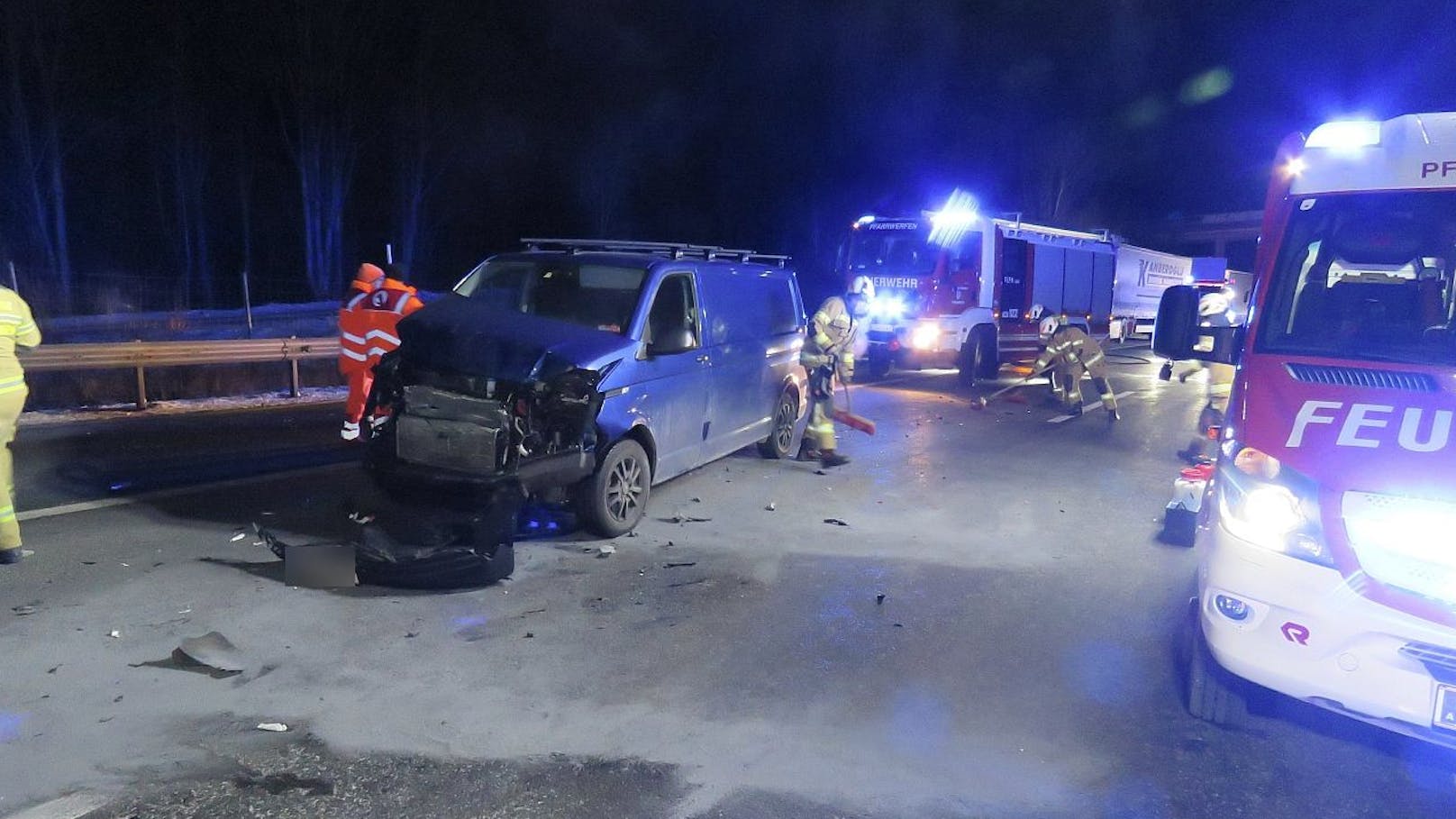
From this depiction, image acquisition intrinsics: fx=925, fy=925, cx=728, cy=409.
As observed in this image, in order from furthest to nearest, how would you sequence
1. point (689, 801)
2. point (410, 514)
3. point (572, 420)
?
point (410, 514), point (572, 420), point (689, 801)

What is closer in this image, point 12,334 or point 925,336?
point 12,334

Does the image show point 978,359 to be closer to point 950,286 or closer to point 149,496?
point 950,286

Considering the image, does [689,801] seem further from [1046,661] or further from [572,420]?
[572,420]

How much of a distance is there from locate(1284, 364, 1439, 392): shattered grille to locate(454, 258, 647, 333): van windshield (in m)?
4.23

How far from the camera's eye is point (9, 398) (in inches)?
223

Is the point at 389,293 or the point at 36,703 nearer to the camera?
the point at 36,703

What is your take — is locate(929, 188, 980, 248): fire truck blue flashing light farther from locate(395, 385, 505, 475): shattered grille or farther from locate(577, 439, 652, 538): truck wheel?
locate(395, 385, 505, 475): shattered grille

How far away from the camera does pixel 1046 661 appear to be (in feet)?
15.3

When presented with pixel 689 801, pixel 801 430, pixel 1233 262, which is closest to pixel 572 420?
pixel 689 801

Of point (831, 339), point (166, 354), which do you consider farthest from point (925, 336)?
point (166, 354)

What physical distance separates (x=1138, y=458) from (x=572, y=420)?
6924 millimetres

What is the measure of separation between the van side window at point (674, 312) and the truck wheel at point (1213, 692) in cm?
407

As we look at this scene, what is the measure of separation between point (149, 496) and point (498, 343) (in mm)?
3419

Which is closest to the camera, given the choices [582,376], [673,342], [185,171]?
[582,376]
